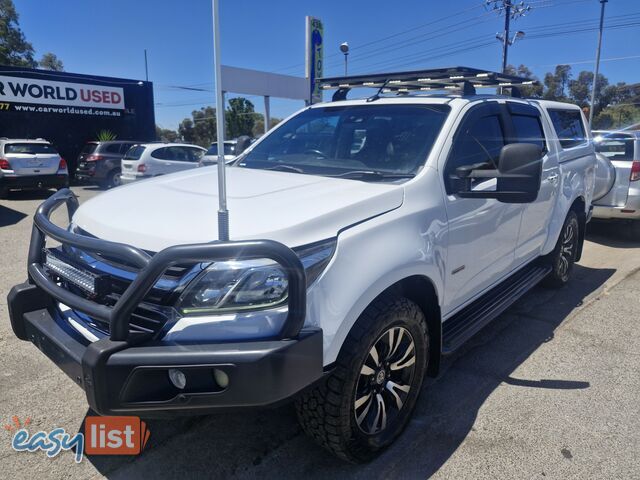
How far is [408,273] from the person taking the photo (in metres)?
2.45

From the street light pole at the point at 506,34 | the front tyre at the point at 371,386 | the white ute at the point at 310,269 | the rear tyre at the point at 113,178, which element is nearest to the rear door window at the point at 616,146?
the white ute at the point at 310,269

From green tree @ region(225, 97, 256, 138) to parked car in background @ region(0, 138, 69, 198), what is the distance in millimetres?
33499

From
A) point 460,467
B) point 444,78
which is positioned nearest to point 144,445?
point 460,467

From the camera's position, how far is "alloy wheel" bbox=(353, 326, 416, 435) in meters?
2.38

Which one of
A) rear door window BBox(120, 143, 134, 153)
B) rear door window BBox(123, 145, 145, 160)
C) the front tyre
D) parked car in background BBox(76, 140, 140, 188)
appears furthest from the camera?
rear door window BBox(120, 143, 134, 153)

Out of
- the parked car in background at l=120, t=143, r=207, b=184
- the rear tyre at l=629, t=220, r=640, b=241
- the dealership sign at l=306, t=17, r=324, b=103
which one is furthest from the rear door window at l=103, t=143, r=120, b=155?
the rear tyre at l=629, t=220, r=640, b=241

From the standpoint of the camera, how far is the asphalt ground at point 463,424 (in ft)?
8.13

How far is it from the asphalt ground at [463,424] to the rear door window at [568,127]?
6.26ft

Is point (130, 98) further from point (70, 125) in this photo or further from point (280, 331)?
point (280, 331)

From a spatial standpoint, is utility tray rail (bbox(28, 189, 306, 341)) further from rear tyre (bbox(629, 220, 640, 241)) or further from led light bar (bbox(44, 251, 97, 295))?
rear tyre (bbox(629, 220, 640, 241))

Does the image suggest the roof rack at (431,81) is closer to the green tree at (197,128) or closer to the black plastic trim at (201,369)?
the black plastic trim at (201,369)

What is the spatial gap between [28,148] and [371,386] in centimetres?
1407

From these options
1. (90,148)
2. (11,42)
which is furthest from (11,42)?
(90,148)
